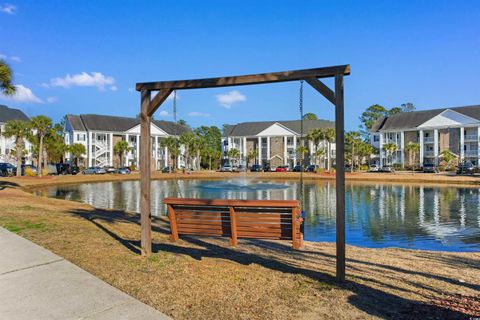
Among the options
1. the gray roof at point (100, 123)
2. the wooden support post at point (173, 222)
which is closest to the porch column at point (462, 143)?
the gray roof at point (100, 123)

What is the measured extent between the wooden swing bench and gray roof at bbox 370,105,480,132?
73091 millimetres

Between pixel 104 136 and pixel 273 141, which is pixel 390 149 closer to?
pixel 273 141

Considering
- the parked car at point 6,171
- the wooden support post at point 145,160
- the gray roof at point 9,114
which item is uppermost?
the gray roof at point 9,114

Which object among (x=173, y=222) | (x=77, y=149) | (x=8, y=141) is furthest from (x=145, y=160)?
(x=8, y=141)

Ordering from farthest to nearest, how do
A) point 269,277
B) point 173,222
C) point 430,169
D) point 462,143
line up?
point 462,143 < point 430,169 < point 173,222 < point 269,277

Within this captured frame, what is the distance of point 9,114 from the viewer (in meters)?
74.7

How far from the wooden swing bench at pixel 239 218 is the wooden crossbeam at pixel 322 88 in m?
1.89

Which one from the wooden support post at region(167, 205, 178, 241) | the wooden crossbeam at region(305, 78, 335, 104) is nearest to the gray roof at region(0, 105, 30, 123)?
the wooden support post at region(167, 205, 178, 241)

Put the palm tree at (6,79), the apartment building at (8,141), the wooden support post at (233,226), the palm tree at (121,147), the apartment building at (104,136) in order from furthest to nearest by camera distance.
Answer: the apartment building at (104,136), the palm tree at (121,147), the apartment building at (8,141), the palm tree at (6,79), the wooden support post at (233,226)

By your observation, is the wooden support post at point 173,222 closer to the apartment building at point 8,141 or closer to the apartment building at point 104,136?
the apartment building at point 104,136

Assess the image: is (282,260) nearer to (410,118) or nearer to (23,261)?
(23,261)

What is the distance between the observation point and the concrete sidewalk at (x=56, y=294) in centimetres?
433

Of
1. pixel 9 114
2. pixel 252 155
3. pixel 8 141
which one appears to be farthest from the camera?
pixel 252 155

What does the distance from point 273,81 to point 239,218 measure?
102 inches
